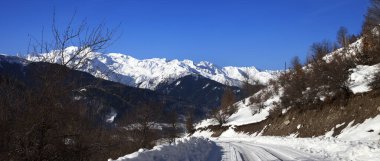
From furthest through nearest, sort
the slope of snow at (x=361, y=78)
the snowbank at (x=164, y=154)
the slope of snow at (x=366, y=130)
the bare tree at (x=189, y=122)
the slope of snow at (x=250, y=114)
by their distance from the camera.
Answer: the bare tree at (x=189, y=122)
the slope of snow at (x=250, y=114)
the slope of snow at (x=361, y=78)
the slope of snow at (x=366, y=130)
the snowbank at (x=164, y=154)

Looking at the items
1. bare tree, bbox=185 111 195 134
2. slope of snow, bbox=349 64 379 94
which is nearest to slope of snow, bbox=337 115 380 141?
slope of snow, bbox=349 64 379 94

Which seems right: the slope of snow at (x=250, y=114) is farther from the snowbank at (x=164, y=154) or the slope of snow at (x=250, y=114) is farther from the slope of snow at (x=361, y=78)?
the snowbank at (x=164, y=154)

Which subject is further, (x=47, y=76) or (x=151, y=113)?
(x=151, y=113)

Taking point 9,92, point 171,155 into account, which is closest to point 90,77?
point 9,92

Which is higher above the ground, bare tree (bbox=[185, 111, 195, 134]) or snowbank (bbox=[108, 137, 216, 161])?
bare tree (bbox=[185, 111, 195, 134])

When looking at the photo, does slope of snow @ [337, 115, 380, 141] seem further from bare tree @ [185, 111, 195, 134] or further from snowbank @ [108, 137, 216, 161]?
bare tree @ [185, 111, 195, 134]

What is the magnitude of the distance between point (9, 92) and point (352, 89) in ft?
137

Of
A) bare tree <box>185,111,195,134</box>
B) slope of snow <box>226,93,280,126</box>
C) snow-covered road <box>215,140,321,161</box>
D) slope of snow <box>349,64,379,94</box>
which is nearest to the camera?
snow-covered road <box>215,140,321,161</box>

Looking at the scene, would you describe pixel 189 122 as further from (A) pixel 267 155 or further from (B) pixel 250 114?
(A) pixel 267 155

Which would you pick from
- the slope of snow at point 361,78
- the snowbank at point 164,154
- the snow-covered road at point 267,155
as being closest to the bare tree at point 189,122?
the slope of snow at point 361,78

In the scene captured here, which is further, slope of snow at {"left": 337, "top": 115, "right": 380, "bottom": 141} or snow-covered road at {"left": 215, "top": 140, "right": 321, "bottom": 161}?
slope of snow at {"left": 337, "top": 115, "right": 380, "bottom": 141}

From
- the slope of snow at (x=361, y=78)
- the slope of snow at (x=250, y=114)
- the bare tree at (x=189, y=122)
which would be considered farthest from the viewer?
the bare tree at (x=189, y=122)

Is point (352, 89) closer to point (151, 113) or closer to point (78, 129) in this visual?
point (151, 113)

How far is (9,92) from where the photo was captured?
8.15m
